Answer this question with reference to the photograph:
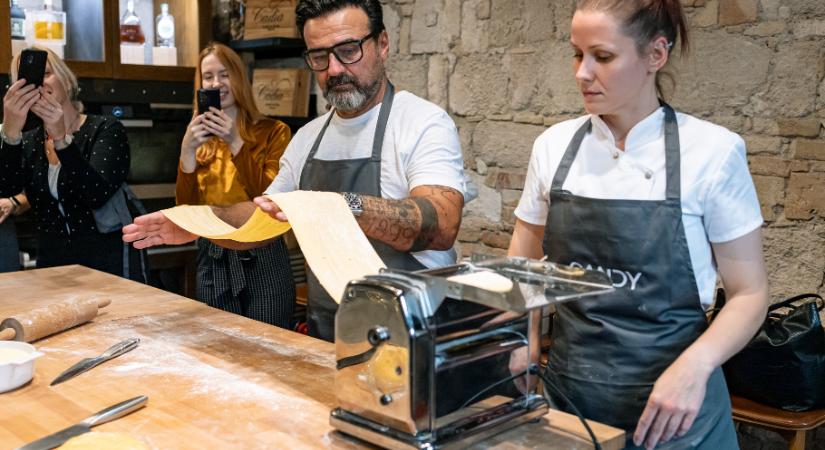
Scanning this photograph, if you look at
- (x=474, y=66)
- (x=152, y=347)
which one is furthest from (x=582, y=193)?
(x=474, y=66)

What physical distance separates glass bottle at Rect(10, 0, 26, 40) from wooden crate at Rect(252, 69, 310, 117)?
119 centimetres

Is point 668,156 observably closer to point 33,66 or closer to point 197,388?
point 197,388

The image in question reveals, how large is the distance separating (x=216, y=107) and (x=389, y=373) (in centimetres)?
215

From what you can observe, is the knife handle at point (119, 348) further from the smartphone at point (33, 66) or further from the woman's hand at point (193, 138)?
the smartphone at point (33, 66)

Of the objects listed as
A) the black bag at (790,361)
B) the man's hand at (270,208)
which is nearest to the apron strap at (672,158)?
the man's hand at (270,208)

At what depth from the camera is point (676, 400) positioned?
143cm

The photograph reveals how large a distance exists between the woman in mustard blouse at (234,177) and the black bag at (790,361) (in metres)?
1.72

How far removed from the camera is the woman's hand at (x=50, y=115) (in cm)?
307

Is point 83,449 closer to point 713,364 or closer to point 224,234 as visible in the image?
point 224,234

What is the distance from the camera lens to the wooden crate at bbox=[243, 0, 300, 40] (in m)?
4.51

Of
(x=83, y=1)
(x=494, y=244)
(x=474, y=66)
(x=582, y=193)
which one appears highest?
(x=83, y=1)

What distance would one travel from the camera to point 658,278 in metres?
1.63

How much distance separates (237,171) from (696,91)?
1.74 meters

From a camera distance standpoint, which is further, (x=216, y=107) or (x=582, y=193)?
(x=216, y=107)
